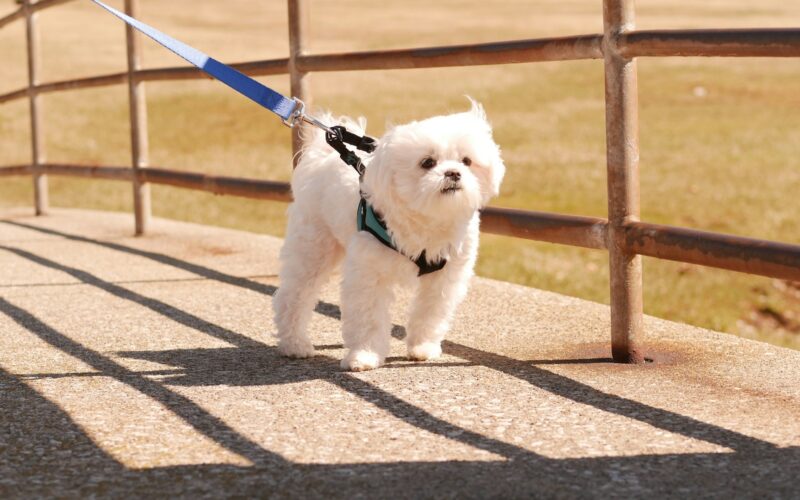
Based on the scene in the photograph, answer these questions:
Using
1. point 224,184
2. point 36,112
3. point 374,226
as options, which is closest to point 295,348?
point 374,226

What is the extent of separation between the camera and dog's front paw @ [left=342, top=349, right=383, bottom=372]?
4.21 meters

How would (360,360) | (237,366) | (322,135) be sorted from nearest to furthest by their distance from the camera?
(360,360)
(237,366)
(322,135)

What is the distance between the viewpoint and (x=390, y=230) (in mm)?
4113

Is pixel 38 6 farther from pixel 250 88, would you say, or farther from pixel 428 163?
pixel 428 163

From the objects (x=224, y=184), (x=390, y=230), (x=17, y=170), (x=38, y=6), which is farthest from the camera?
(x=17, y=170)

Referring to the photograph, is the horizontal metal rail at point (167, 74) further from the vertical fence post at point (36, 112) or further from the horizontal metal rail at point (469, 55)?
the horizontal metal rail at point (469, 55)

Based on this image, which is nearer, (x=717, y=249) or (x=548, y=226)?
(x=717, y=249)

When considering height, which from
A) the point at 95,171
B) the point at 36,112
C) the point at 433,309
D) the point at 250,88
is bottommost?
the point at 433,309

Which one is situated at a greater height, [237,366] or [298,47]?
[298,47]

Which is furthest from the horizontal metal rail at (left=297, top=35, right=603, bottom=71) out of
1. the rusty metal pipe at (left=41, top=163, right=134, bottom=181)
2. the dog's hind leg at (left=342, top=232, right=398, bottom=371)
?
the rusty metal pipe at (left=41, top=163, right=134, bottom=181)

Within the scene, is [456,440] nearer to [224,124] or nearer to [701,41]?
[701,41]

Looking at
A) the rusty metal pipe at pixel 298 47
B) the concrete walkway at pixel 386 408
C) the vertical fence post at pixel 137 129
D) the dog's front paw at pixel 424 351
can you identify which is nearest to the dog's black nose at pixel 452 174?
the concrete walkway at pixel 386 408

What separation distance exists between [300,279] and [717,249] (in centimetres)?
156

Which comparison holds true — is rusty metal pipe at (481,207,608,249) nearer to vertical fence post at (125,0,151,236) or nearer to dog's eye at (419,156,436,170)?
dog's eye at (419,156,436,170)
